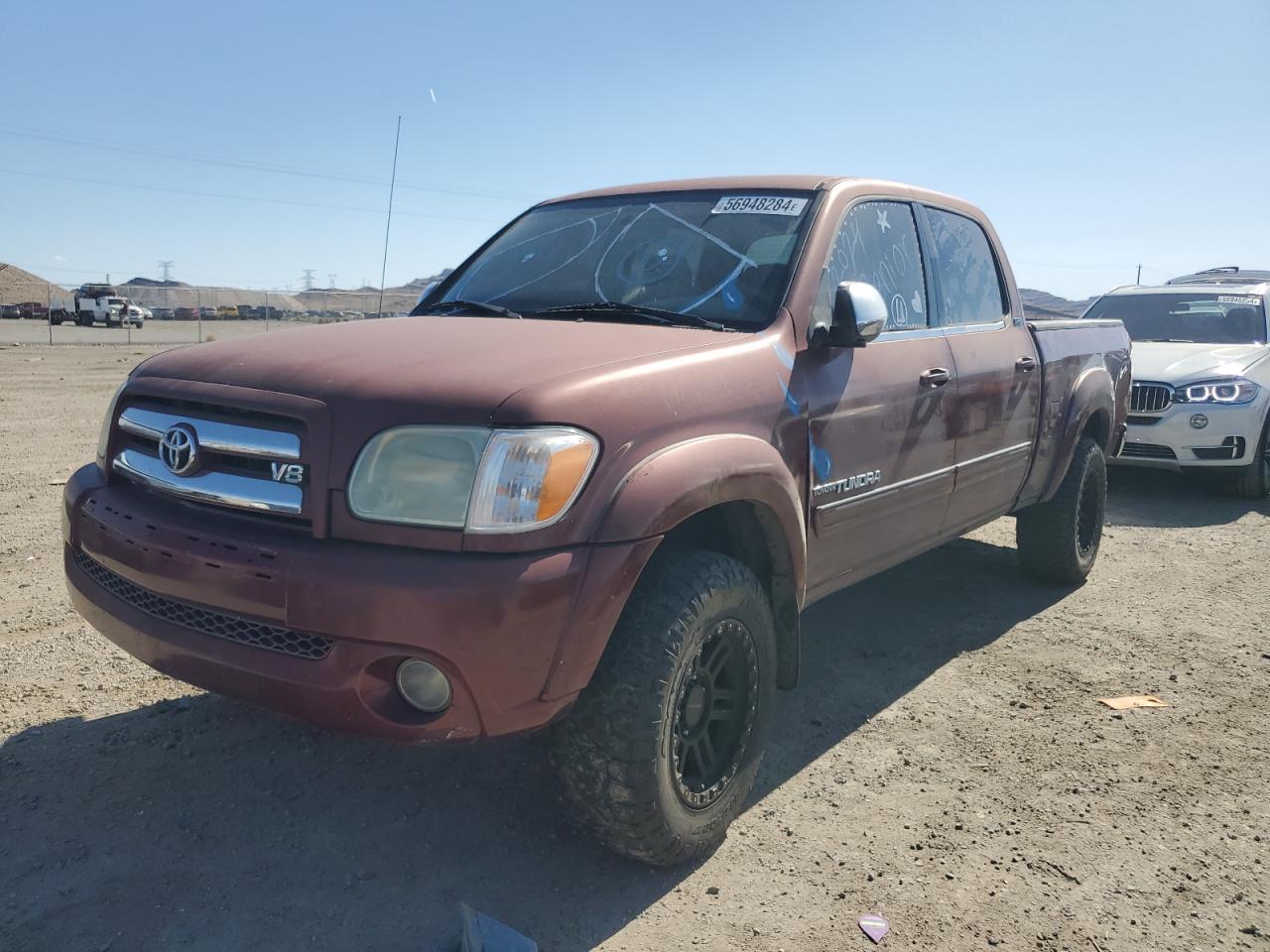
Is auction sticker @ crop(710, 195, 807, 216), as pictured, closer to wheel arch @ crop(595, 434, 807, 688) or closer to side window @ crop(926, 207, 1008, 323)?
side window @ crop(926, 207, 1008, 323)

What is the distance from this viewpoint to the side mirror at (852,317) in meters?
3.11

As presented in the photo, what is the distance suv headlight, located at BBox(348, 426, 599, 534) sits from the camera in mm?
2221

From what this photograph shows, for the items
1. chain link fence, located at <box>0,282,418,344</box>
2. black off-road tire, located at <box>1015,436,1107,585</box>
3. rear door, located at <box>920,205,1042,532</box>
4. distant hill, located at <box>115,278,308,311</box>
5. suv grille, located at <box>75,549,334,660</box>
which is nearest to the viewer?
suv grille, located at <box>75,549,334,660</box>

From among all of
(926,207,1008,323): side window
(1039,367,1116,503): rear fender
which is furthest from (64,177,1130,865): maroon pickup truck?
(1039,367,1116,503): rear fender

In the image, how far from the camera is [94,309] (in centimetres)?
3959

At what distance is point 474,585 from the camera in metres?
2.14

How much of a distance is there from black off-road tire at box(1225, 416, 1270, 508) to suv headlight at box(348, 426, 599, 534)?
771 cm

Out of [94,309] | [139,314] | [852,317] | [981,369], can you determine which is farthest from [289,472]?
[139,314]

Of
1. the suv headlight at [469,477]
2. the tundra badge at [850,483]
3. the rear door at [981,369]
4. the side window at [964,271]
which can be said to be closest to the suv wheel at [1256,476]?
the rear door at [981,369]

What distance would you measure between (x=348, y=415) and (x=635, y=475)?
686 millimetres

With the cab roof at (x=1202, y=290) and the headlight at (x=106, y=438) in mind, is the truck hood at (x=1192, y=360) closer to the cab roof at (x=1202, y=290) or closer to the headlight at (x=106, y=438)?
the cab roof at (x=1202, y=290)

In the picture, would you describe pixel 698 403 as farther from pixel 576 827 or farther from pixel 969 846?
pixel 969 846

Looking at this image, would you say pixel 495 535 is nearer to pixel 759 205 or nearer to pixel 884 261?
pixel 759 205

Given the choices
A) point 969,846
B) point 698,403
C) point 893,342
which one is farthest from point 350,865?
point 893,342
